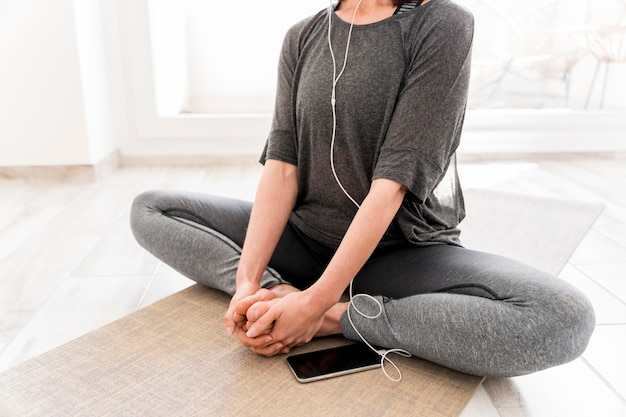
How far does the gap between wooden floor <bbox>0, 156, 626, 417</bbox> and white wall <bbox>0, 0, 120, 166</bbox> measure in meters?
0.15

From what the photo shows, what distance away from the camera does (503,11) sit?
2965 millimetres

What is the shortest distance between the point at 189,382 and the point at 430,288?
1.53 ft

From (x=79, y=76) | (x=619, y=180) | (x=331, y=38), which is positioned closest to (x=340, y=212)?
(x=331, y=38)

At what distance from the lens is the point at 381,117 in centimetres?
Result: 114

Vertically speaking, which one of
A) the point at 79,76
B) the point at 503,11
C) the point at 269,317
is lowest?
the point at 269,317

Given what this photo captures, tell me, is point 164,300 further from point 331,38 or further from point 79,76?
point 79,76

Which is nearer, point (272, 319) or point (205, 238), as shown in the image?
point (272, 319)

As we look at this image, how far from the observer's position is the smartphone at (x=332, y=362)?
1.06 m

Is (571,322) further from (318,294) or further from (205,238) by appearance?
(205,238)

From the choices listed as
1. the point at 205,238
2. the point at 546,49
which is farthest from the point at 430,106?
the point at 546,49

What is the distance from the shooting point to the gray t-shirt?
3.45 ft

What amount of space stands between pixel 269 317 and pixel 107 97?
2013 millimetres

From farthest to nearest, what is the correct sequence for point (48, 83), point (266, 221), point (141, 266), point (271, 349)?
point (48, 83) < point (141, 266) < point (266, 221) < point (271, 349)

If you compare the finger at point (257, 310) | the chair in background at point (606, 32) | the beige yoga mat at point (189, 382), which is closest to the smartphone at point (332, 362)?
the beige yoga mat at point (189, 382)
